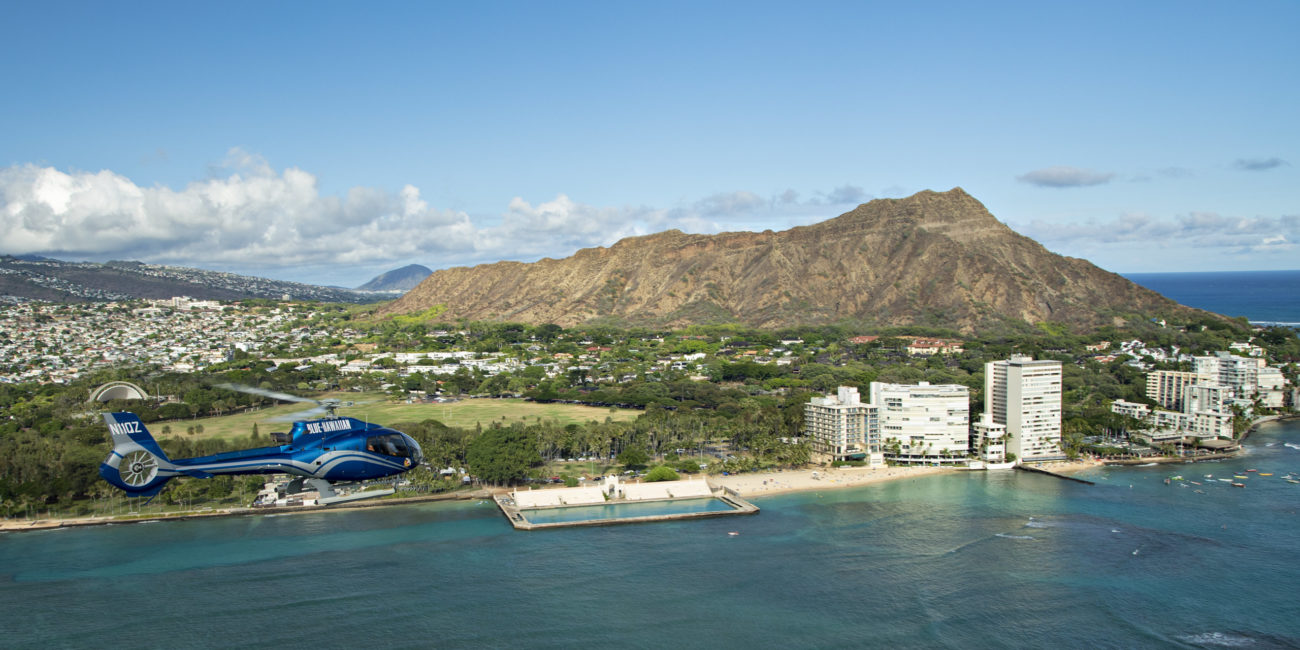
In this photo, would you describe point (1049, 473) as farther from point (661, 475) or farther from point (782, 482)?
point (661, 475)

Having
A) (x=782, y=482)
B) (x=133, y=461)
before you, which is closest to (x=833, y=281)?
(x=782, y=482)

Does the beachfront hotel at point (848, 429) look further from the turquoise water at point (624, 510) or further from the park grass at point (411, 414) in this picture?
the park grass at point (411, 414)

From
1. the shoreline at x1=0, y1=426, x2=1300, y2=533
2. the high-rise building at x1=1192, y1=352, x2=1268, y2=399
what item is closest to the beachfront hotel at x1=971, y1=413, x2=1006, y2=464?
the shoreline at x1=0, y1=426, x2=1300, y2=533

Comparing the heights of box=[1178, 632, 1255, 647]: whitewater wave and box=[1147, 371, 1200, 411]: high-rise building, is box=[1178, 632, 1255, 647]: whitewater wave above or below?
below

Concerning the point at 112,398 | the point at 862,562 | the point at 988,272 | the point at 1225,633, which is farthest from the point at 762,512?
the point at 988,272

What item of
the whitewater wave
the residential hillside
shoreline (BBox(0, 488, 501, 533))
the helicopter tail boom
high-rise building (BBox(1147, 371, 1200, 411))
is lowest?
shoreline (BBox(0, 488, 501, 533))

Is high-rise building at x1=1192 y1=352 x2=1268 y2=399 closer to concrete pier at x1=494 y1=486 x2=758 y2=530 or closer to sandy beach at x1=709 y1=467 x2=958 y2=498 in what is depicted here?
sandy beach at x1=709 y1=467 x2=958 y2=498

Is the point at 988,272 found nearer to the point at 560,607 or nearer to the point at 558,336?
the point at 558,336
